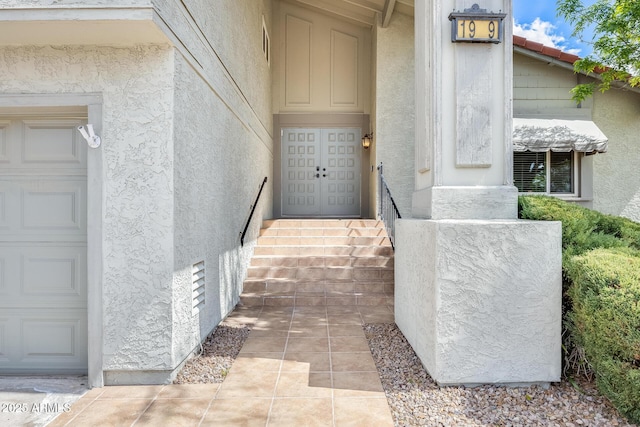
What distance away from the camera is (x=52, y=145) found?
3.45 metres

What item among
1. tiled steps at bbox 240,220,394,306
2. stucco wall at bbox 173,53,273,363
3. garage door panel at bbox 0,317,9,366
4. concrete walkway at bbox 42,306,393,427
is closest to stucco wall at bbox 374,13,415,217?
tiled steps at bbox 240,220,394,306

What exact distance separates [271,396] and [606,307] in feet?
8.32

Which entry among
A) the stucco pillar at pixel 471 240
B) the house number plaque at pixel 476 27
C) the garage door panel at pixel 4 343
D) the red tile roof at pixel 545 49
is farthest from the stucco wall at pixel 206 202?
the red tile roof at pixel 545 49

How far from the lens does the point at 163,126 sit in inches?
126

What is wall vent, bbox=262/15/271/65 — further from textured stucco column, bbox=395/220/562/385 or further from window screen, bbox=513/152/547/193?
textured stucco column, bbox=395/220/562/385

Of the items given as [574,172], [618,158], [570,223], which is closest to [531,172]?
[574,172]

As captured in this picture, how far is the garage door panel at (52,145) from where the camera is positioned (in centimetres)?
343

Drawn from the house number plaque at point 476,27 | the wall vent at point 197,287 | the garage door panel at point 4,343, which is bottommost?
the garage door panel at point 4,343

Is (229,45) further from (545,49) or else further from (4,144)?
(545,49)

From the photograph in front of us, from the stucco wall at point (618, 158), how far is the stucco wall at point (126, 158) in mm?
8171

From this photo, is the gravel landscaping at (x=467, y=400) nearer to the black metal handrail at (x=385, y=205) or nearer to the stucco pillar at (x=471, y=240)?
the stucco pillar at (x=471, y=240)

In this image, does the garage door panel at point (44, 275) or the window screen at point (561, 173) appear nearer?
the garage door panel at point (44, 275)

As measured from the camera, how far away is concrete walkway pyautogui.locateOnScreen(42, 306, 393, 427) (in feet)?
8.82

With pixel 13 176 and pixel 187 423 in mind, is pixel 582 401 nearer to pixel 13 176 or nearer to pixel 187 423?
pixel 187 423
